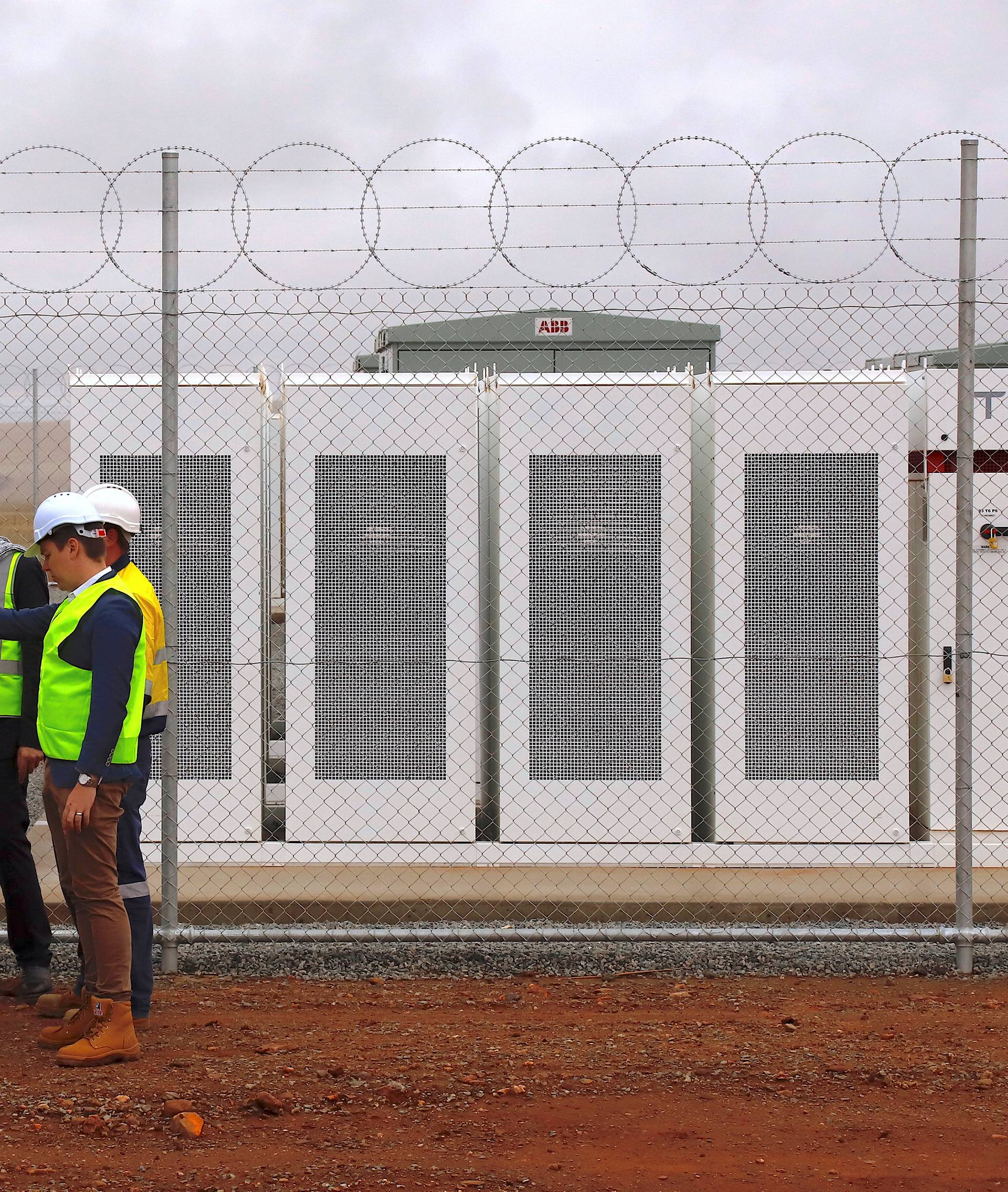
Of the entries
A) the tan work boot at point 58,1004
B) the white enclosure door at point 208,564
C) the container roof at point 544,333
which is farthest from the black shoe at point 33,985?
the container roof at point 544,333

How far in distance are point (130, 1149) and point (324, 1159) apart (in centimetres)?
46

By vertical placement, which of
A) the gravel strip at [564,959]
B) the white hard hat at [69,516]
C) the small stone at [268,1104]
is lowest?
the gravel strip at [564,959]

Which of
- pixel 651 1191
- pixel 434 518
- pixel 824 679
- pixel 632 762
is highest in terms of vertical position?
pixel 434 518

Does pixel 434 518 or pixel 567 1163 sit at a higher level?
pixel 434 518

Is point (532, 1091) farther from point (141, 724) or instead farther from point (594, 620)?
point (594, 620)

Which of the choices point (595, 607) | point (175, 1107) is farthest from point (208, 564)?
point (175, 1107)

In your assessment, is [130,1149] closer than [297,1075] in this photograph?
Yes

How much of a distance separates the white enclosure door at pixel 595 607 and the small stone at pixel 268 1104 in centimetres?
244

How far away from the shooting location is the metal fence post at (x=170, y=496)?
4.37 m

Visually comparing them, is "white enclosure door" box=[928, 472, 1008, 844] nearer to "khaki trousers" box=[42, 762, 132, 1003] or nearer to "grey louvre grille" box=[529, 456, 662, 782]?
"grey louvre grille" box=[529, 456, 662, 782]

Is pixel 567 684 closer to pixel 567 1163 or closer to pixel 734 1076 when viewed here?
pixel 734 1076

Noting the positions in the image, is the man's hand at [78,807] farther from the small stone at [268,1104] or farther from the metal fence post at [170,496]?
the small stone at [268,1104]

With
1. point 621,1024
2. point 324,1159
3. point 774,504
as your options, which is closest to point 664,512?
point 774,504

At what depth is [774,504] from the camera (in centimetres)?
583
